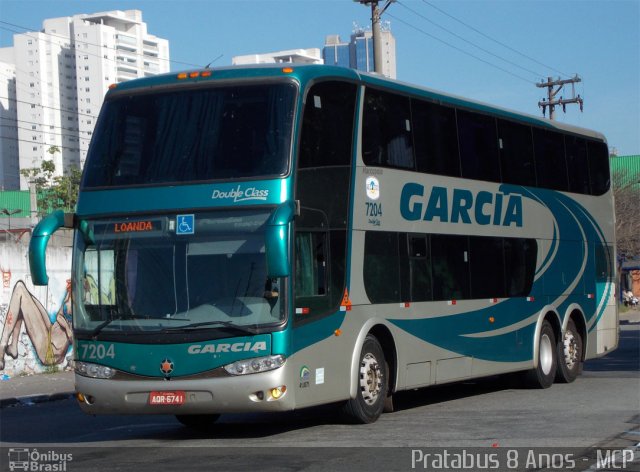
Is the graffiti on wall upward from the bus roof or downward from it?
downward

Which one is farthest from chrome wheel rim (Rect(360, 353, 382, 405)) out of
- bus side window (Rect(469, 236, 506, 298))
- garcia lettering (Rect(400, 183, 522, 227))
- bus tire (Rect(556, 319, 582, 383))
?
bus tire (Rect(556, 319, 582, 383))

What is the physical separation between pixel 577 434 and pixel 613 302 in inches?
384

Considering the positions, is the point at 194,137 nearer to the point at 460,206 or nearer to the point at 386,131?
the point at 386,131

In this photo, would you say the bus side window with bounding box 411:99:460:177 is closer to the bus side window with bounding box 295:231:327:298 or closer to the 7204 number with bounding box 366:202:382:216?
the 7204 number with bounding box 366:202:382:216

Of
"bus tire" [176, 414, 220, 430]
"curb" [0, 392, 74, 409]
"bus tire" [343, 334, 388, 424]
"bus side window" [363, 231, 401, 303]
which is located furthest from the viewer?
"curb" [0, 392, 74, 409]

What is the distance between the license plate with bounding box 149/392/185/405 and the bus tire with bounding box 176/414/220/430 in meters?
1.97

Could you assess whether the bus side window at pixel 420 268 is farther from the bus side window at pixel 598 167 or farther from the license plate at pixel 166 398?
the bus side window at pixel 598 167

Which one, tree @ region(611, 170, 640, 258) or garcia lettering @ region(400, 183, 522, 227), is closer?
garcia lettering @ region(400, 183, 522, 227)

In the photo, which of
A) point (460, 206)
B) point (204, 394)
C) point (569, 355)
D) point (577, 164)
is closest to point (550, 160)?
point (577, 164)

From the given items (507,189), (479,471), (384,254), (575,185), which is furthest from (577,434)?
(575,185)

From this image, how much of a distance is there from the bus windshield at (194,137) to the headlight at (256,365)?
1955mm

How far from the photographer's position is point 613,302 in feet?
67.5

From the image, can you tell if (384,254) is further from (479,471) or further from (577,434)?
(479,471)

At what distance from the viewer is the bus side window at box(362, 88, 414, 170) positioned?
13094 millimetres
